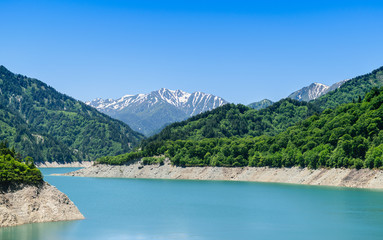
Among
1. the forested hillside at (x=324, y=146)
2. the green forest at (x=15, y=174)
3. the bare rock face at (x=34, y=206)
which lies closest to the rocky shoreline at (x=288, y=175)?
the forested hillside at (x=324, y=146)

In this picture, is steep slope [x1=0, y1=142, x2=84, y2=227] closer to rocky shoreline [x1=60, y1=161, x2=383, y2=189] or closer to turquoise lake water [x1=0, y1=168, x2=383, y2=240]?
turquoise lake water [x1=0, y1=168, x2=383, y2=240]

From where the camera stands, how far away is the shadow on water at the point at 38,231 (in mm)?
53562

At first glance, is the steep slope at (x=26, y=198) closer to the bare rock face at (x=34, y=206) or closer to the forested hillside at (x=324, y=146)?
the bare rock face at (x=34, y=206)

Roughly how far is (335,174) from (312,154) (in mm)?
14174

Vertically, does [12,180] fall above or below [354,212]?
above

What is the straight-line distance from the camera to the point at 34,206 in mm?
59562

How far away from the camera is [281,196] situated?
11069cm

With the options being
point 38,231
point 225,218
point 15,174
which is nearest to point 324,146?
point 225,218

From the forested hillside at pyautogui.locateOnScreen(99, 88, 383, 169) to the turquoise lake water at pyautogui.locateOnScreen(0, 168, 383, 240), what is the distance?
23038 mm

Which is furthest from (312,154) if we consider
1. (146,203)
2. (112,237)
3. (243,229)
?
(112,237)

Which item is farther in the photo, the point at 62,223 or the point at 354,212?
the point at 354,212

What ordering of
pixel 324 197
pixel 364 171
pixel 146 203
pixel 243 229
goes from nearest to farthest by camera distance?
1. pixel 243 229
2. pixel 146 203
3. pixel 324 197
4. pixel 364 171

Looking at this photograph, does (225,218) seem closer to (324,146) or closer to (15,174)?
→ (15,174)

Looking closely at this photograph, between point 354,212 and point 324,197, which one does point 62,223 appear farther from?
point 324,197
